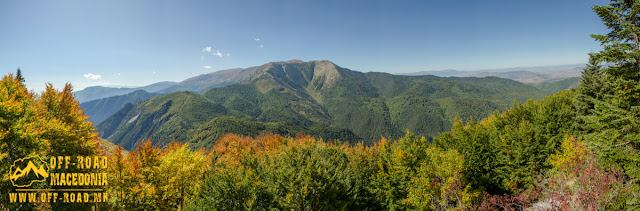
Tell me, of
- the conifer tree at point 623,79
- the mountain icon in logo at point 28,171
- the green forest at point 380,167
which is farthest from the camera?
the conifer tree at point 623,79

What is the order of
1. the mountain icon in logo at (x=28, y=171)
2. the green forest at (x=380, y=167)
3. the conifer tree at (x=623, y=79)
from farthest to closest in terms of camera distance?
the conifer tree at (x=623, y=79) < the mountain icon in logo at (x=28, y=171) < the green forest at (x=380, y=167)

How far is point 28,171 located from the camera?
14.1m

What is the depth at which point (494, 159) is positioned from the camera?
33.9 m

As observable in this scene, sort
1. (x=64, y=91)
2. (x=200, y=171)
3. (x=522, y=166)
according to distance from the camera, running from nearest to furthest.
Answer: (x=64, y=91) → (x=200, y=171) → (x=522, y=166)

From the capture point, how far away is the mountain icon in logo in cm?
1362

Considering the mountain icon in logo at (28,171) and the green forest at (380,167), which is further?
the mountain icon in logo at (28,171)

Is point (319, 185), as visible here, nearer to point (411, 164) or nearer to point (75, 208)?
point (411, 164)

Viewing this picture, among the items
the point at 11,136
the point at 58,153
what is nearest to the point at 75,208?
the point at 58,153

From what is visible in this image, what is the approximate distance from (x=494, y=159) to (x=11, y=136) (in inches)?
2091

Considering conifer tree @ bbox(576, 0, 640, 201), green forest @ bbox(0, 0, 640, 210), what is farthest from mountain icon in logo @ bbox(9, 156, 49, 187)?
conifer tree @ bbox(576, 0, 640, 201)

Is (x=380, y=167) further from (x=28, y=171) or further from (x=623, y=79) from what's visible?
(x=28, y=171)

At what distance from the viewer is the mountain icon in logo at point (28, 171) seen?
536 inches

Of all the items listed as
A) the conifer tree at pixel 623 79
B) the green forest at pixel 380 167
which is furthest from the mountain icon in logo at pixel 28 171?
the conifer tree at pixel 623 79

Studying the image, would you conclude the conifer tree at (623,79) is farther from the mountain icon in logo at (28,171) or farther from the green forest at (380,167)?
the mountain icon in logo at (28,171)
